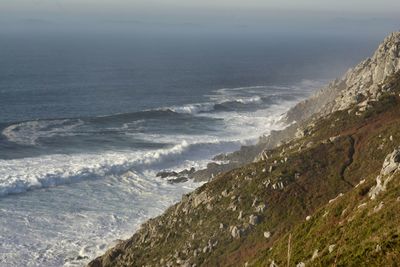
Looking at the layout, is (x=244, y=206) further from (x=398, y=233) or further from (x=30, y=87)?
(x=30, y=87)

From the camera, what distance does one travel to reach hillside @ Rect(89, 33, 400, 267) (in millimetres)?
35969

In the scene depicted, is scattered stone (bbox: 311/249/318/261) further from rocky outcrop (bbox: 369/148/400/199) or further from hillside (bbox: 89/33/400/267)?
rocky outcrop (bbox: 369/148/400/199)

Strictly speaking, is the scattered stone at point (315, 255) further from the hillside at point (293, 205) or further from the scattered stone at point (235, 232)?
the scattered stone at point (235, 232)

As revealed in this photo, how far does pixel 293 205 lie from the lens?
5222cm

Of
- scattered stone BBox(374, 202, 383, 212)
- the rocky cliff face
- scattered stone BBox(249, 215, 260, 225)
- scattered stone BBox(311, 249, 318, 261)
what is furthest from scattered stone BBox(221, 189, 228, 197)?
the rocky cliff face

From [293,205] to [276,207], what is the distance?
5.61 feet

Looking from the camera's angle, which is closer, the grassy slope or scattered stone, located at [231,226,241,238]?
the grassy slope

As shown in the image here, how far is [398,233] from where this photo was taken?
25.1 m

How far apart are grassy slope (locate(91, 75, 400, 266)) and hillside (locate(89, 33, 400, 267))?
0.11 meters

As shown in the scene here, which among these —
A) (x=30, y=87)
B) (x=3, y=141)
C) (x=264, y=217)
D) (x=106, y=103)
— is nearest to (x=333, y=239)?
(x=264, y=217)

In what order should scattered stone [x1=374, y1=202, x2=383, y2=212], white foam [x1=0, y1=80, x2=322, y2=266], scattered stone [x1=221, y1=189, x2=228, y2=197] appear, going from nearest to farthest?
scattered stone [x1=374, y1=202, x2=383, y2=212], scattered stone [x1=221, y1=189, x2=228, y2=197], white foam [x1=0, y1=80, x2=322, y2=266]

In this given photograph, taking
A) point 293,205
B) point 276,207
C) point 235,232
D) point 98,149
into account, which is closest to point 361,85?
point 98,149

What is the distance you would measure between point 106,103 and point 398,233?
139 metres

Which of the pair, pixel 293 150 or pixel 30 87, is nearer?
pixel 293 150
